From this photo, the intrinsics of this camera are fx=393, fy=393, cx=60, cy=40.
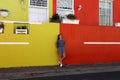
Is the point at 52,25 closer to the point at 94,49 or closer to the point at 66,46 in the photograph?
the point at 66,46

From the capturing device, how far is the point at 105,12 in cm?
2606

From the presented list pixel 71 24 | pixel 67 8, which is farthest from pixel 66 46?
pixel 67 8

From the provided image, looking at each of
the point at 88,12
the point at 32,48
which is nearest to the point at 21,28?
the point at 32,48

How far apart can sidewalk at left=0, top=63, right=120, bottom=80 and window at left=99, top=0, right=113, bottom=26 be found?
4.17 meters

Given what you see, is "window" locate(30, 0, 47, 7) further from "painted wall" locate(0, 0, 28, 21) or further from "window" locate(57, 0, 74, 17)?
"window" locate(57, 0, 74, 17)

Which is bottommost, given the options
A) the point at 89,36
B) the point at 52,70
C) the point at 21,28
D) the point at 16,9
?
the point at 52,70

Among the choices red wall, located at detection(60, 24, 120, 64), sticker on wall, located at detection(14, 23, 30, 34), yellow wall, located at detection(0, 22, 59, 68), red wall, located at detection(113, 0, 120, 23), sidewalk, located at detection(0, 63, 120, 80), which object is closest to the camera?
sidewalk, located at detection(0, 63, 120, 80)

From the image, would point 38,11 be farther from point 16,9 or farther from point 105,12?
point 105,12

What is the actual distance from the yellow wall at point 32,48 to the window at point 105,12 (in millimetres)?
4822

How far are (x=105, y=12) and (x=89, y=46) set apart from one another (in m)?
3.63

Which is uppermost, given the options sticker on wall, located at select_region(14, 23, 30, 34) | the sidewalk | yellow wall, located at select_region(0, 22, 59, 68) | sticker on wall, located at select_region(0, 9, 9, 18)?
sticker on wall, located at select_region(0, 9, 9, 18)

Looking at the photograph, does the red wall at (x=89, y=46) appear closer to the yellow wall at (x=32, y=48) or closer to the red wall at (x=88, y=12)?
the yellow wall at (x=32, y=48)

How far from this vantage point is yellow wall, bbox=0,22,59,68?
20.3m

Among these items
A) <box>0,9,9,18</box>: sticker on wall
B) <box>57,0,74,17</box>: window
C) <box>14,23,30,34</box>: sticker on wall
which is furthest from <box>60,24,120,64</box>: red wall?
<box>0,9,9,18</box>: sticker on wall
